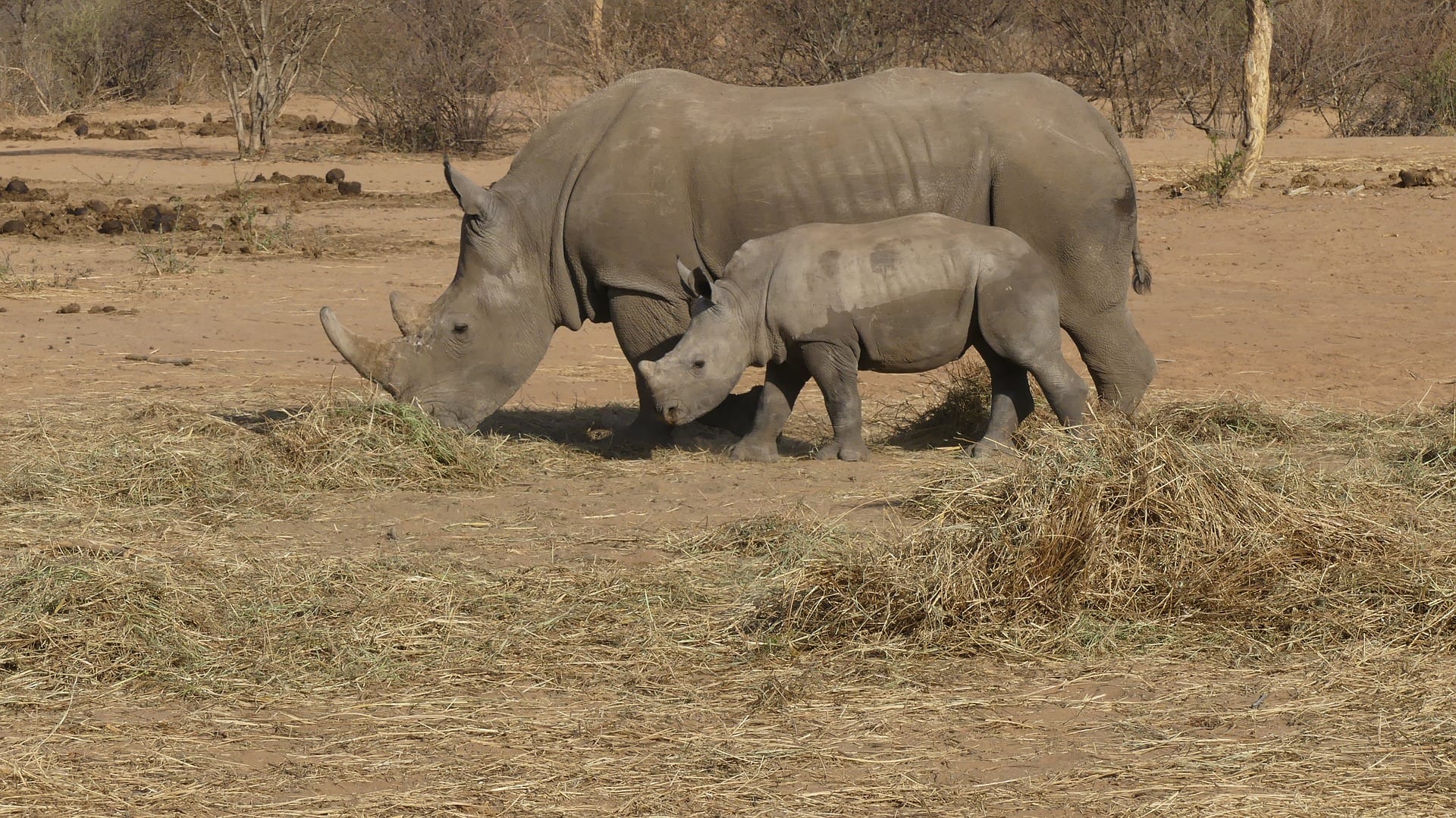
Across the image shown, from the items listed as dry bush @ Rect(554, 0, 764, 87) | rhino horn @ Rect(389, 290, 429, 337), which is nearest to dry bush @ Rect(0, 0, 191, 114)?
dry bush @ Rect(554, 0, 764, 87)

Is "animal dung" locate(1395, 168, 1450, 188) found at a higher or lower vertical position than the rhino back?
lower

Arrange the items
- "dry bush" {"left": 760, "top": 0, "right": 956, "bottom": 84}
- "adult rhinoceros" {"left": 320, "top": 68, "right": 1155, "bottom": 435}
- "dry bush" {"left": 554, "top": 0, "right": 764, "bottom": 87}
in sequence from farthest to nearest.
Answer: "dry bush" {"left": 554, "top": 0, "right": 764, "bottom": 87}, "dry bush" {"left": 760, "top": 0, "right": 956, "bottom": 84}, "adult rhinoceros" {"left": 320, "top": 68, "right": 1155, "bottom": 435}

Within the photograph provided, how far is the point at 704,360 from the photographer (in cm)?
754

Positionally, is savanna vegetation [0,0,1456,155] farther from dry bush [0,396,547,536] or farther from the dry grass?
the dry grass

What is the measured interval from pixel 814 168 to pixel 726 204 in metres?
0.41

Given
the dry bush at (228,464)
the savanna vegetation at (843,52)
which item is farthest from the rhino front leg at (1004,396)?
the savanna vegetation at (843,52)

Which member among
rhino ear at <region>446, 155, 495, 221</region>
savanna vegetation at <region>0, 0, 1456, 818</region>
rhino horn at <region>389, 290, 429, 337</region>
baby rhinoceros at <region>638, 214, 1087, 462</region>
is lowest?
savanna vegetation at <region>0, 0, 1456, 818</region>

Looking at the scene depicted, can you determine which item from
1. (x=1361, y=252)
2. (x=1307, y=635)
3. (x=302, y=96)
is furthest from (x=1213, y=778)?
(x=302, y=96)

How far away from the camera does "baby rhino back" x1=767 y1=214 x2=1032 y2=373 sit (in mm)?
7480

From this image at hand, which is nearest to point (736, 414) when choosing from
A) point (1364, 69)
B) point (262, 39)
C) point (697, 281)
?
point (697, 281)

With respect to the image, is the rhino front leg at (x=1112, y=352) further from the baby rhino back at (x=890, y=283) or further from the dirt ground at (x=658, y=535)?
the dirt ground at (x=658, y=535)

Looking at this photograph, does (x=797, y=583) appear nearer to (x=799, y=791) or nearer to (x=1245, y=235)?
(x=799, y=791)

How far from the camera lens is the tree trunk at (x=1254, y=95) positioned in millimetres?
16391

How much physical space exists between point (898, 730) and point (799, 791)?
19.1 inches
